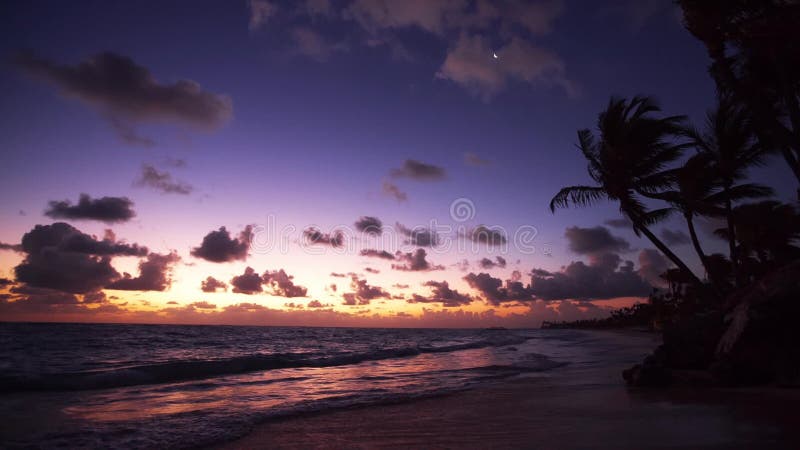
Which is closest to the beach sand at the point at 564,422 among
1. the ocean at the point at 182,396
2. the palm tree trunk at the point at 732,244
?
the ocean at the point at 182,396

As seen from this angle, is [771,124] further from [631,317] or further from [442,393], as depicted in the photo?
[631,317]

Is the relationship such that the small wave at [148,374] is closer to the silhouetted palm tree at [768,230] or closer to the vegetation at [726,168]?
the vegetation at [726,168]

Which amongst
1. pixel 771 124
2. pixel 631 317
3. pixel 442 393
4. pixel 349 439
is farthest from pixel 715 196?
pixel 631 317

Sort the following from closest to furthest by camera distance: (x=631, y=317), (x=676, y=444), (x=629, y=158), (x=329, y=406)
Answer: (x=676, y=444) < (x=329, y=406) < (x=629, y=158) < (x=631, y=317)

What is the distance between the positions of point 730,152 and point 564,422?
1561cm

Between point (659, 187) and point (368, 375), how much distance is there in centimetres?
1359

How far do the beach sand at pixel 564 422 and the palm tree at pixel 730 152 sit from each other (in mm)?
11519

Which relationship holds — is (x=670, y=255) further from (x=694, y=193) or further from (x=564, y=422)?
(x=564, y=422)

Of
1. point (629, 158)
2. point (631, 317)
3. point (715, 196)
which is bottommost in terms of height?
point (631, 317)

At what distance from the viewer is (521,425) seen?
19.7 feet

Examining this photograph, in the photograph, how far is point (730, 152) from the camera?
1658 cm

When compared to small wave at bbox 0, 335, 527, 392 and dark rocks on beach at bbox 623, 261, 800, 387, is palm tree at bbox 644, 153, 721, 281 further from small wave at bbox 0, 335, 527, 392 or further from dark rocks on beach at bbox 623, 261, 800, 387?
small wave at bbox 0, 335, 527, 392

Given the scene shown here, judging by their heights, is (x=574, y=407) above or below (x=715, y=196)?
below

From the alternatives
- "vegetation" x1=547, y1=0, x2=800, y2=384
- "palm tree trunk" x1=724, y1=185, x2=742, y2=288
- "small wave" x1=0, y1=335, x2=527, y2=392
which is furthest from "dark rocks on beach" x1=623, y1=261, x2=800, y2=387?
"small wave" x1=0, y1=335, x2=527, y2=392
